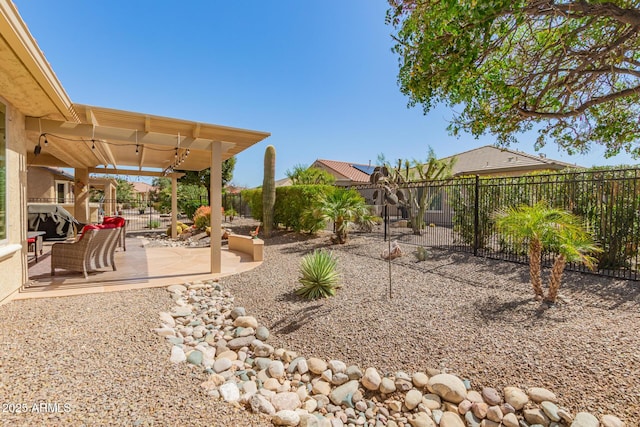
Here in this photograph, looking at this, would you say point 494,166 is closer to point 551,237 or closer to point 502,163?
point 502,163

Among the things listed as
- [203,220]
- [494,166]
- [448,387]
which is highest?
[494,166]

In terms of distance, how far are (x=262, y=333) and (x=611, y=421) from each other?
401cm

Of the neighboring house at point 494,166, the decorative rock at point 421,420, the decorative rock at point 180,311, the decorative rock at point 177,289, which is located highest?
the neighboring house at point 494,166

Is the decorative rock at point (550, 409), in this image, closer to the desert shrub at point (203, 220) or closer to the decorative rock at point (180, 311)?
the decorative rock at point (180, 311)

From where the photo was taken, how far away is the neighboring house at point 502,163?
15.8 m

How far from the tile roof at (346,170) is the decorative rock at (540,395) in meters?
22.8

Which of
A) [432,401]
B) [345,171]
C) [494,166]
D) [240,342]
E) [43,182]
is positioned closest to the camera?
[432,401]

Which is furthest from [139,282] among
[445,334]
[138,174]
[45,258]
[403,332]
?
[138,174]

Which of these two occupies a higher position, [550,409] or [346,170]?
[346,170]

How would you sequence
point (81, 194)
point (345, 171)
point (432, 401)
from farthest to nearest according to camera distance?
point (345, 171)
point (81, 194)
point (432, 401)

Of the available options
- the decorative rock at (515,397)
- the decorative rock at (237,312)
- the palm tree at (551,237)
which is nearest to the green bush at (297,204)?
the decorative rock at (237,312)

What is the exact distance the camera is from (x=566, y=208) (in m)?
6.88

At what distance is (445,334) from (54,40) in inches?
425

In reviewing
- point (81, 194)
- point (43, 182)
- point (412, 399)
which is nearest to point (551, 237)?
point (412, 399)
